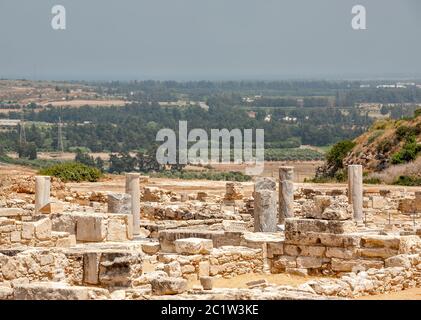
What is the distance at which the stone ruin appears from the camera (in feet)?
47.3

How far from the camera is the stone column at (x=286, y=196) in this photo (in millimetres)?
25672

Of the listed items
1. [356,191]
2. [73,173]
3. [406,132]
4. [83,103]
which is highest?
[356,191]

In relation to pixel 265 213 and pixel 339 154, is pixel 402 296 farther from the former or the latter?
pixel 339 154

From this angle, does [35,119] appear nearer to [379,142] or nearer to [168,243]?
[379,142]

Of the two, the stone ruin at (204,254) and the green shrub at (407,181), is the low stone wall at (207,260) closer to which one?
the stone ruin at (204,254)

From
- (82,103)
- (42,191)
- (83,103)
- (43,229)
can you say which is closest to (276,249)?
(43,229)

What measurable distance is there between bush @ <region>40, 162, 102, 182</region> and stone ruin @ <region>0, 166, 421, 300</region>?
58.0ft

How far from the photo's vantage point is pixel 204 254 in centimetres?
1777

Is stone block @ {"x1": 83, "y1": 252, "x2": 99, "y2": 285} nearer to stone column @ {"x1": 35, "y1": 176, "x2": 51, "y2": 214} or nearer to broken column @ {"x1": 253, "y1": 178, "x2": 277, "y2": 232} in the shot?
broken column @ {"x1": 253, "y1": 178, "x2": 277, "y2": 232}

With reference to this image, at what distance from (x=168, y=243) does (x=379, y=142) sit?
37.4m

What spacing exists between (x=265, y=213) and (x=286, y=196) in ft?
8.36
